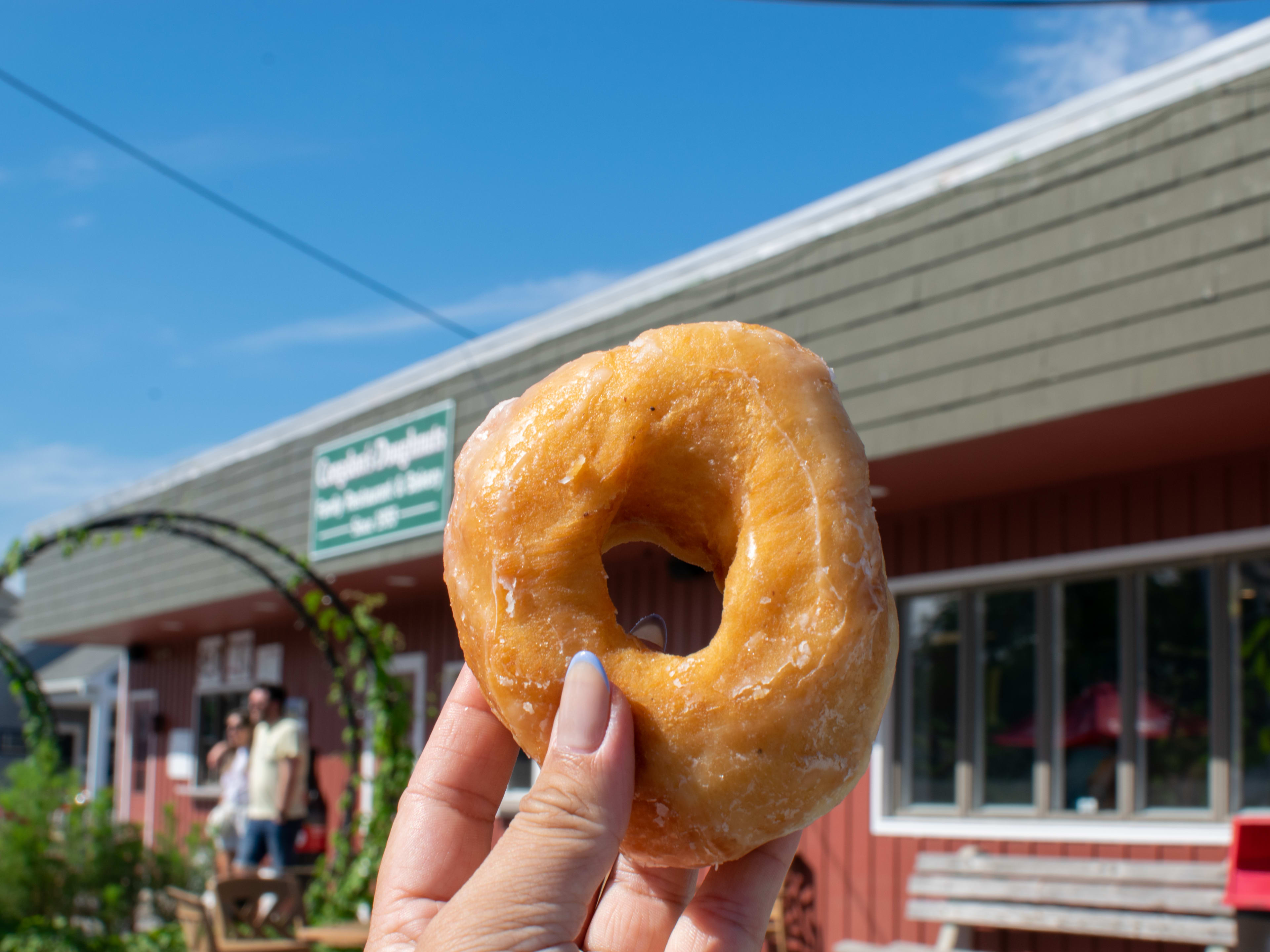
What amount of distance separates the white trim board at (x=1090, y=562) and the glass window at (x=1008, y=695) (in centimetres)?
14

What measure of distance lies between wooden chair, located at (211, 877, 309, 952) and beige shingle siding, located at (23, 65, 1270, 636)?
4471 millimetres

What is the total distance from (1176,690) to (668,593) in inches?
155

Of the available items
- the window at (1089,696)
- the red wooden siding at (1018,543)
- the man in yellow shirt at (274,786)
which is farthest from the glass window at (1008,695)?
the man in yellow shirt at (274,786)

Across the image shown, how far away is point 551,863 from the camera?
5.05 feet

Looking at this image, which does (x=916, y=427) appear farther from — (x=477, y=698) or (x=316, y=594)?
(x=316, y=594)

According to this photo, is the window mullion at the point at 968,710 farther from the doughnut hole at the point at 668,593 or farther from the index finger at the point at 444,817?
the index finger at the point at 444,817

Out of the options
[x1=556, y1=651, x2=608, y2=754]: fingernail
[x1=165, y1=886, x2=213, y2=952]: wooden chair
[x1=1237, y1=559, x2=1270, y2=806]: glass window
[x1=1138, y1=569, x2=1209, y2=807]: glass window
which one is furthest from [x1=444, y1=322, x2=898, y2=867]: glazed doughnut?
[x1=165, y1=886, x2=213, y2=952]: wooden chair

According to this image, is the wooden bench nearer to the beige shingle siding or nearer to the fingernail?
the beige shingle siding

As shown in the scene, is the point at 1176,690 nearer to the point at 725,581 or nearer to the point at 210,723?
the point at 725,581

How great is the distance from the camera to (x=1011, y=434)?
19.3 ft

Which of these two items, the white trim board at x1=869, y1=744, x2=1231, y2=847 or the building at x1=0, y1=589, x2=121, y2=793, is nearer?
the white trim board at x1=869, y1=744, x2=1231, y2=847

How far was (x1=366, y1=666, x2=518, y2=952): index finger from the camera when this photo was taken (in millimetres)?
1910

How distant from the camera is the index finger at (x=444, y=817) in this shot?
191 cm

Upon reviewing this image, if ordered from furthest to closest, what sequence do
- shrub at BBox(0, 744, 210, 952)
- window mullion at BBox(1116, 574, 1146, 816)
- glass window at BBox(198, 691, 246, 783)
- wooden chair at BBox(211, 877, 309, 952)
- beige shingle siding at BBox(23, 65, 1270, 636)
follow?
glass window at BBox(198, 691, 246, 783) < shrub at BBox(0, 744, 210, 952) < wooden chair at BBox(211, 877, 309, 952) < window mullion at BBox(1116, 574, 1146, 816) < beige shingle siding at BBox(23, 65, 1270, 636)
